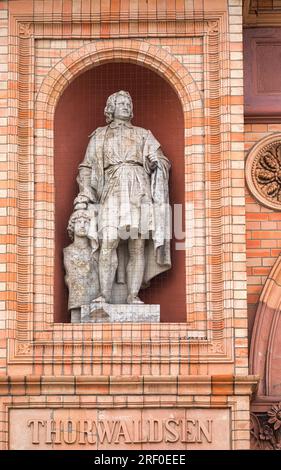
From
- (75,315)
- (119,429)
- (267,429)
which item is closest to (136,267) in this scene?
(75,315)

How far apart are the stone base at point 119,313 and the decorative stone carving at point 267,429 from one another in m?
1.47

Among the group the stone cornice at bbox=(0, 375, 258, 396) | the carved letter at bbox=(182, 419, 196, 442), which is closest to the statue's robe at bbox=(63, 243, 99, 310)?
the stone cornice at bbox=(0, 375, 258, 396)

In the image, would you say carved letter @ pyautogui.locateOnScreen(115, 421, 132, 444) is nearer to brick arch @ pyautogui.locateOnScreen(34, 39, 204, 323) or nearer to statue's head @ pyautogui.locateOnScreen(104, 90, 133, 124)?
brick arch @ pyautogui.locateOnScreen(34, 39, 204, 323)

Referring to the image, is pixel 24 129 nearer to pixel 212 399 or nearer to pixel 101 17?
pixel 101 17

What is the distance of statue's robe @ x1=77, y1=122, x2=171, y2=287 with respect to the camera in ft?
74.0

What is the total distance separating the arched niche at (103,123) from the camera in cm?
2269

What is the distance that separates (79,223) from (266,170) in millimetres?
2190

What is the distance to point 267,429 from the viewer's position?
74.4ft

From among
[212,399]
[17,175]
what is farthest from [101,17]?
[212,399]

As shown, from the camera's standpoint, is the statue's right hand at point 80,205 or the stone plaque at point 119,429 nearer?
the stone plaque at point 119,429

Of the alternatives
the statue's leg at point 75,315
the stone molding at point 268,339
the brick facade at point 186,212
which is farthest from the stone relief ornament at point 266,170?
the statue's leg at point 75,315

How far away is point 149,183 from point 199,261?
98 cm

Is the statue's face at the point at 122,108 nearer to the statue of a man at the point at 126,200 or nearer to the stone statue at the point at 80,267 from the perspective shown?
the statue of a man at the point at 126,200

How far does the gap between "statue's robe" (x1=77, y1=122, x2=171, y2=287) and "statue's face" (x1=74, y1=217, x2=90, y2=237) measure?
2.3 inches
